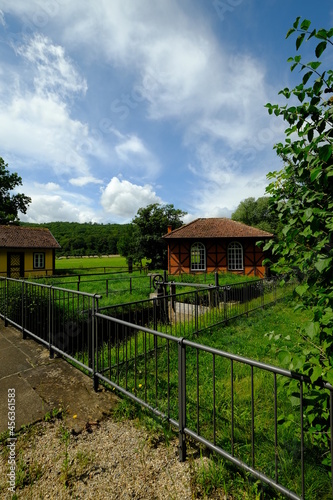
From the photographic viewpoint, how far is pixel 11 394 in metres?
3.04

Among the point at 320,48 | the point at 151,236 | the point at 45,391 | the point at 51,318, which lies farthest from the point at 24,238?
the point at 320,48

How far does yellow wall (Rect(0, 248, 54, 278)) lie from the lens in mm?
22938

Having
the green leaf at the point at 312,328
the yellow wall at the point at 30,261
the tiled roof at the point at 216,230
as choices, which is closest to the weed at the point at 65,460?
the green leaf at the point at 312,328

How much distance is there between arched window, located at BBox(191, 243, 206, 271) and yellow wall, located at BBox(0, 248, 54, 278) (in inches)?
539

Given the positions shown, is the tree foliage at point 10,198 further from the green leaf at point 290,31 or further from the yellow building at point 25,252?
the green leaf at point 290,31

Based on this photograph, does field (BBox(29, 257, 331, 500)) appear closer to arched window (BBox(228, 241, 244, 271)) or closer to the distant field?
arched window (BBox(228, 241, 244, 271))

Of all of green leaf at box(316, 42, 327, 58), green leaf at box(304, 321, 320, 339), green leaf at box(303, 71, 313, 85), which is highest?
green leaf at box(316, 42, 327, 58)

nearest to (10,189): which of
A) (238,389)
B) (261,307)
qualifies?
(261,307)

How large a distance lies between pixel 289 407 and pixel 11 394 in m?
3.49

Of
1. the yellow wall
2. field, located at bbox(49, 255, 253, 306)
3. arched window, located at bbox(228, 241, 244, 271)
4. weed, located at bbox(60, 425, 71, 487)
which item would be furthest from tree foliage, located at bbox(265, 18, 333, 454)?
the yellow wall

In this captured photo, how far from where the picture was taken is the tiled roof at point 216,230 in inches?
819

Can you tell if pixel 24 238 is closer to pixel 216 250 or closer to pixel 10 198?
pixel 10 198

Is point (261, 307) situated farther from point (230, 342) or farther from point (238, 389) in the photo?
point (238, 389)

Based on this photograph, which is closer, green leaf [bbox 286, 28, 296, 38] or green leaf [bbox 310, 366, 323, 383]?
green leaf [bbox 310, 366, 323, 383]
